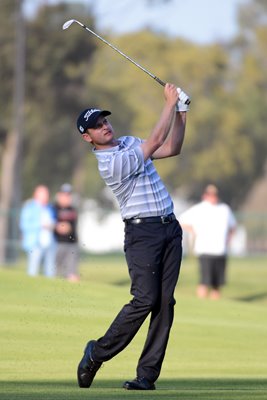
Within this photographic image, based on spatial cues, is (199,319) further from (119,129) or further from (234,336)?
(119,129)

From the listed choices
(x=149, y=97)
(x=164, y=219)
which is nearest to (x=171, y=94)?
(x=164, y=219)

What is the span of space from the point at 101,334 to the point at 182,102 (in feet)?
16.6

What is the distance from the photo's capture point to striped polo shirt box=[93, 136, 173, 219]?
373 inches

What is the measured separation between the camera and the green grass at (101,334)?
380 inches

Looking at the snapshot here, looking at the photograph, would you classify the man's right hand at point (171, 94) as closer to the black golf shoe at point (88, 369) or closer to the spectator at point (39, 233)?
the black golf shoe at point (88, 369)

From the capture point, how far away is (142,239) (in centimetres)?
961

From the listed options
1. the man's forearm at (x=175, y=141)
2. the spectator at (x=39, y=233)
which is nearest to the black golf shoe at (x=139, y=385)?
the man's forearm at (x=175, y=141)

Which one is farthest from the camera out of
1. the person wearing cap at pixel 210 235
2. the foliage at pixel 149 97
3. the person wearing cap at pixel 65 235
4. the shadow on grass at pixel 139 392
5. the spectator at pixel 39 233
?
the foliage at pixel 149 97

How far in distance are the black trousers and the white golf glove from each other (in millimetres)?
847

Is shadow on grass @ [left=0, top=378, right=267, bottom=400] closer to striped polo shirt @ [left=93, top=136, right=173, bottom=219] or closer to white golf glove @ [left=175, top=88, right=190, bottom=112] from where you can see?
striped polo shirt @ [left=93, top=136, right=173, bottom=219]

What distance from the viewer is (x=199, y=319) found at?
1677cm

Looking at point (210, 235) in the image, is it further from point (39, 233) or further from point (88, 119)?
point (88, 119)

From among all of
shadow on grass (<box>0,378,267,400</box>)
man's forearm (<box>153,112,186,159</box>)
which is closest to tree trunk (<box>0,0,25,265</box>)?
shadow on grass (<box>0,378,267,400</box>)

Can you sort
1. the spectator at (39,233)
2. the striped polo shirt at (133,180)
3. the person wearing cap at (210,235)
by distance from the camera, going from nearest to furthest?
the striped polo shirt at (133,180), the person wearing cap at (210,235), the spectator at (39,233)
